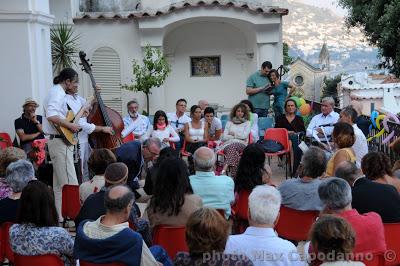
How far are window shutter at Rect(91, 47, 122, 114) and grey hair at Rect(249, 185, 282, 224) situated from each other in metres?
10.6

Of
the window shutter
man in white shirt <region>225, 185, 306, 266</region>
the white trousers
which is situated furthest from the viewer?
the window shutter

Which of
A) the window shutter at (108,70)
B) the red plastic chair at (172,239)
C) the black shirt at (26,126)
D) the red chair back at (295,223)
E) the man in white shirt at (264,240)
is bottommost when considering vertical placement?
the red chair back at (295,223)

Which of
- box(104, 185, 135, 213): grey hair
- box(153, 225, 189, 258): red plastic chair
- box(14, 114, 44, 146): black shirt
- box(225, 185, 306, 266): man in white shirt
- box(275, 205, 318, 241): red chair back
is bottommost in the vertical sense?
box(275, 205, 318, 241): red chair back

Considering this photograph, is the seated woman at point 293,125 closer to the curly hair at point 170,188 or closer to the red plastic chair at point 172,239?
the curly hair at point 170,188

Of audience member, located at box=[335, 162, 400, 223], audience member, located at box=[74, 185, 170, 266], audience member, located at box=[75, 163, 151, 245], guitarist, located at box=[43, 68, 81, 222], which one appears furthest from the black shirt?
audience member, located at box=[335, 162, 400, 223]

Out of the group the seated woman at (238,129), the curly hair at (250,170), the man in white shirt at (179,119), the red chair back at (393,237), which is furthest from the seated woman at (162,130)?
the red chair back at (393,237)

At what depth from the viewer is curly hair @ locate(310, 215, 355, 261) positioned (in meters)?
3.20

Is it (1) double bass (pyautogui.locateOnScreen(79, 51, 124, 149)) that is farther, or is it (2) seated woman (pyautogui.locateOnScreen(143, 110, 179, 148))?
(2) seated woman (pyautogui.locateOnScreen(143, 110, 179, 148))

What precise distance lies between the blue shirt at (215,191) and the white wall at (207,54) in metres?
9.83

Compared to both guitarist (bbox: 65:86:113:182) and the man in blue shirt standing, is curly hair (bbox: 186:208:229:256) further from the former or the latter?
the man in blue shirt standing

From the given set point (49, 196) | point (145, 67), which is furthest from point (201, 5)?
point (49, 196)

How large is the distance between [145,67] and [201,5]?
1.95m

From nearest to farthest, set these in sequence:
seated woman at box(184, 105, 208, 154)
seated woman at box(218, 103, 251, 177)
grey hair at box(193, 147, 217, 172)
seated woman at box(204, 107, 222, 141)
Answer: grey hair at box(193, 147, 217, 172) < seated woman at box(218, 103, 251, 177) < seated woman at box(184, 105, 208, 154) < seated woman at box(204, 107, 222, 141)

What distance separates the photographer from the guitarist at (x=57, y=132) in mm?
6691
